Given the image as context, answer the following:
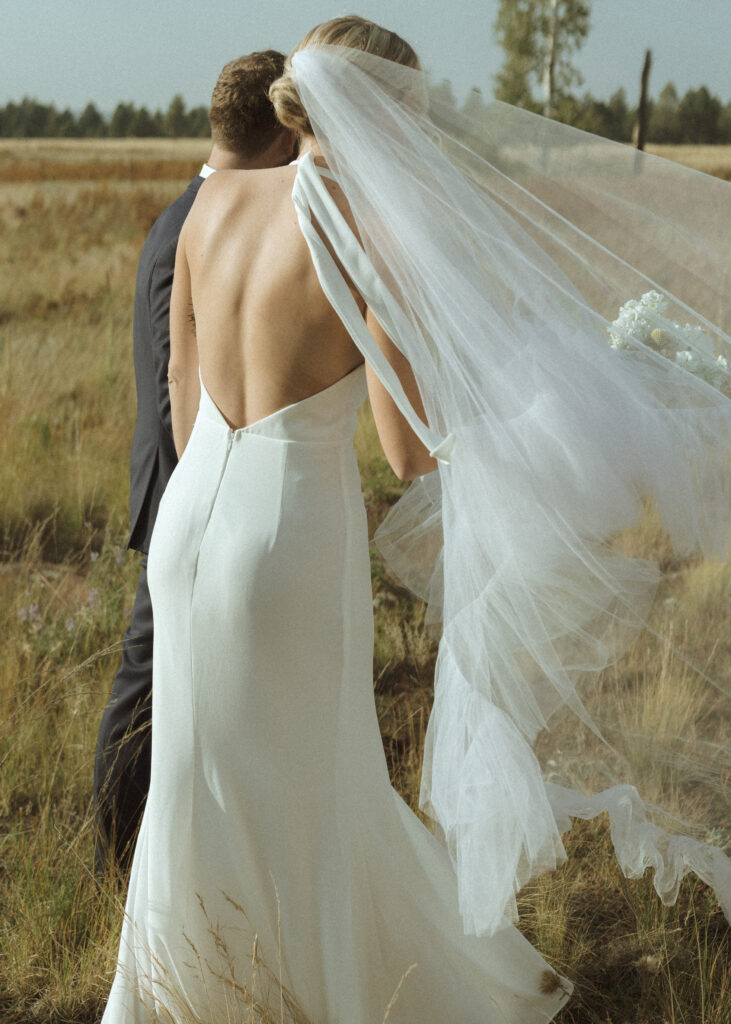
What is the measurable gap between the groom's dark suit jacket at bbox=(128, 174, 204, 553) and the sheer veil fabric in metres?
0.85

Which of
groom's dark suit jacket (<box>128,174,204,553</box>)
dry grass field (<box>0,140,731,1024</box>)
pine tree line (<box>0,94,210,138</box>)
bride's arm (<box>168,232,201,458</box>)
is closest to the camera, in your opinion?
bride's arm (<box>168,232,201,458</box>)

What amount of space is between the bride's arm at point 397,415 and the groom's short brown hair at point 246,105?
37.0 inches

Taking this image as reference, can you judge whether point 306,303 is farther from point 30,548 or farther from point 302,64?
point 30,548

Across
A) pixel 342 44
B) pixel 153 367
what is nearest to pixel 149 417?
pixel 153 367

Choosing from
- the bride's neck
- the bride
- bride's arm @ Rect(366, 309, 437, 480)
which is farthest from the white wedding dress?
the bride's neck

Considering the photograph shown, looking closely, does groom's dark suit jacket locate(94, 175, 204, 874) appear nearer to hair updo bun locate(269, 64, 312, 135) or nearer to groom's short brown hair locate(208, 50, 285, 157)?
groom's short brown hair locate(208, 50, 285, 157)

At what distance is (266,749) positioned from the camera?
1.84 metres

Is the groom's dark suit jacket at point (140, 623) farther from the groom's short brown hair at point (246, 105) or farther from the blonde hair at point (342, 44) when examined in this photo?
the blonde hair at point (342, 44)

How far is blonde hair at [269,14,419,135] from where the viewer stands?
166cm

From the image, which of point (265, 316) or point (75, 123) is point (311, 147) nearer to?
point (265, 316)

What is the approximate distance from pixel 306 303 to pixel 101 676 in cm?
237

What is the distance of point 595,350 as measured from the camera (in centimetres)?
164

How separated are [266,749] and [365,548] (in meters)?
0.42

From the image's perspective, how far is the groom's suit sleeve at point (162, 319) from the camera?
241 cm
